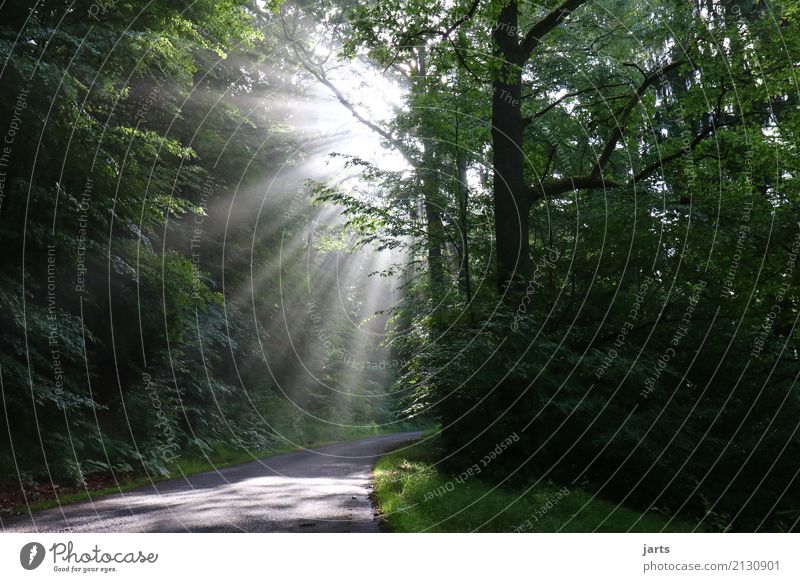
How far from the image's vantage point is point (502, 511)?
359 inches

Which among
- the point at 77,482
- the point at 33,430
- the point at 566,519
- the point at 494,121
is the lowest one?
the point at 566,519

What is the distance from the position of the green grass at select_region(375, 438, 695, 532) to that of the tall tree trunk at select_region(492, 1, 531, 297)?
461 centimetres

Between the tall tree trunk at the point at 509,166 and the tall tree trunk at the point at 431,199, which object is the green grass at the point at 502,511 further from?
the tall tree trunk at the point at 431,199

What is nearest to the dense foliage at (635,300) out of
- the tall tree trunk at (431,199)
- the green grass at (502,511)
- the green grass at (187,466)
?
the tall tree trunk at (431,199)

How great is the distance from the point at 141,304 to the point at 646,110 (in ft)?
44.1

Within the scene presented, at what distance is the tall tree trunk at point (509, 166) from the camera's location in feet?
45.3

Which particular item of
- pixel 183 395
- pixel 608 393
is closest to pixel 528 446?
pixel 608 393

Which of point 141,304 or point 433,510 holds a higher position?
point 141,304

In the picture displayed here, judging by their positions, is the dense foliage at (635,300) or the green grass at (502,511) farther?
the dense foliage at (635,300)

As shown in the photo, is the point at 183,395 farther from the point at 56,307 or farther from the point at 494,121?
the point at 494,121

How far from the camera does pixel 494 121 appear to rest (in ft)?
47.1

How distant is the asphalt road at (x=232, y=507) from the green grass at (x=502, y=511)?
2.01 ft

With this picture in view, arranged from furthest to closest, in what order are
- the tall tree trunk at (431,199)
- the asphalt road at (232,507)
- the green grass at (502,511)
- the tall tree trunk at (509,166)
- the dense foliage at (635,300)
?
1. the tall tree trunk at (431,199)
2. the tall tree trunk at (509,166)
3. the dense foliage at (635,300)
4. the asphalt road at (232,507)
5. the green grass at (502,511)
